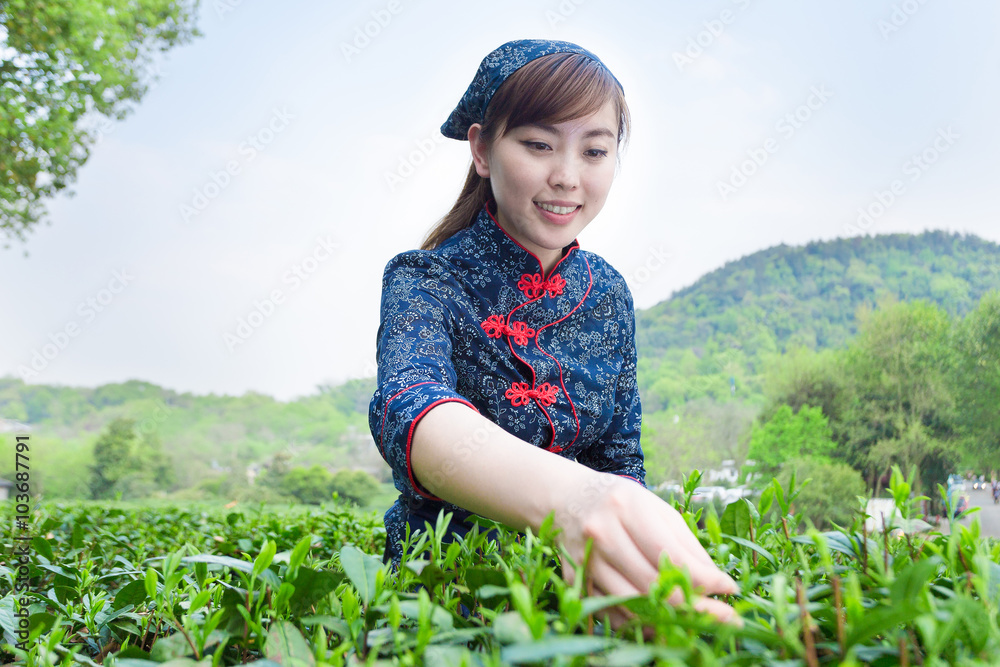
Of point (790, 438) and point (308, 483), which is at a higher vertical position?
point (790, 438)

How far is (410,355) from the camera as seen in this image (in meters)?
0.78

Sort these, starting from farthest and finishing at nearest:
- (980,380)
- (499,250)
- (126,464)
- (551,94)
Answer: (126,464) → (980,380) → (499,250) → (551,94)

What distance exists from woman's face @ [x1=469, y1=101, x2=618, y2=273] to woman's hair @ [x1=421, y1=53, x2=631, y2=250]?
1 centimetres

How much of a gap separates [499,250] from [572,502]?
0.73m

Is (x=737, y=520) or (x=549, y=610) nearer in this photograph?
(x=549, y=610)

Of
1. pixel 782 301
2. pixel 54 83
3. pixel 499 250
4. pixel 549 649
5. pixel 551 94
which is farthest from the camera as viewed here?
pixel 782 301

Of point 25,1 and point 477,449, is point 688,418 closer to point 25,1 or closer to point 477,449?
point 25,1

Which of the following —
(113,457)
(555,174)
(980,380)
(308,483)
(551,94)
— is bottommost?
(308,483)

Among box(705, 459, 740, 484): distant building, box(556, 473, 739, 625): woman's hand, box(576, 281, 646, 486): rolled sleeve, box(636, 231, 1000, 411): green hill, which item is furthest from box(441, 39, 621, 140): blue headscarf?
box(636, 231, 1000, 411): green hill

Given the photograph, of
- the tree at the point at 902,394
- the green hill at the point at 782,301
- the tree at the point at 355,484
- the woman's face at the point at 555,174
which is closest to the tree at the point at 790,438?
the tree at the point at 902,394

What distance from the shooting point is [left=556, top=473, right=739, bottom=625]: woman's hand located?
40 centimetres

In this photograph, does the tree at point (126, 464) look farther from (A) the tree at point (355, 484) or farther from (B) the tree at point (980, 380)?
(B) the tree at point (980, 380)

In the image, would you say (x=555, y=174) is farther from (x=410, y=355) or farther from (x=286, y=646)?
(x=286, y=646)

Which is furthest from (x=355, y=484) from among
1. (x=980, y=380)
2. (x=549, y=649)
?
(x=549, y=649)
